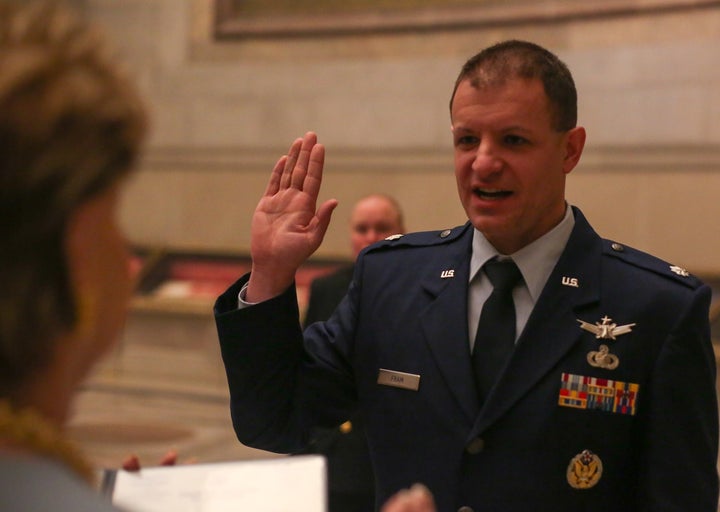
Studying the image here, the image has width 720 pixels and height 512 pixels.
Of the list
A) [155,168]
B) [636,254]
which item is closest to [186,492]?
[636,254]

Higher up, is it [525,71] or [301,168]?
[525,71]

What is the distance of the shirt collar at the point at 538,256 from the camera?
2.33 meters

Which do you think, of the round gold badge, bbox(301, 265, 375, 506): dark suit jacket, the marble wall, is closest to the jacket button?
the round gold badge

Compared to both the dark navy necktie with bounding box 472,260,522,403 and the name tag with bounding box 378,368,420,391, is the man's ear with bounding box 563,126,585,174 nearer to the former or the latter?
the dark navy necktie with bounding box 472,260,522,403

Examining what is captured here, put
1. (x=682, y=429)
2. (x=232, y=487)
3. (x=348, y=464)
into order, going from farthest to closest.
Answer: (x=348, y=464) < (x=682, y=429) < (x=232, y=487)

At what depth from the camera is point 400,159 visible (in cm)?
1038

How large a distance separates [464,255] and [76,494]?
166cm

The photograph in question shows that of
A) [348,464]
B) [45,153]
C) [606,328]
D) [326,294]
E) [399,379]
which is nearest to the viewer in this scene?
[45,153]

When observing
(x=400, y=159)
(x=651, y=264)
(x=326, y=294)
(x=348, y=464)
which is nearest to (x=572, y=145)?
(x=651, y=264)

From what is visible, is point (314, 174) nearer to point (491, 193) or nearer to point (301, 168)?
point (301, 168)

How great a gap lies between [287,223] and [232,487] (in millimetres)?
735

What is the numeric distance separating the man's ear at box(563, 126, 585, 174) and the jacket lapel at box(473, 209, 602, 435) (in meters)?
0.19

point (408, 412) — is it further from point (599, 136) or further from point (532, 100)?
point (599, 136)

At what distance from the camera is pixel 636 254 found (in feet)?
7.91
